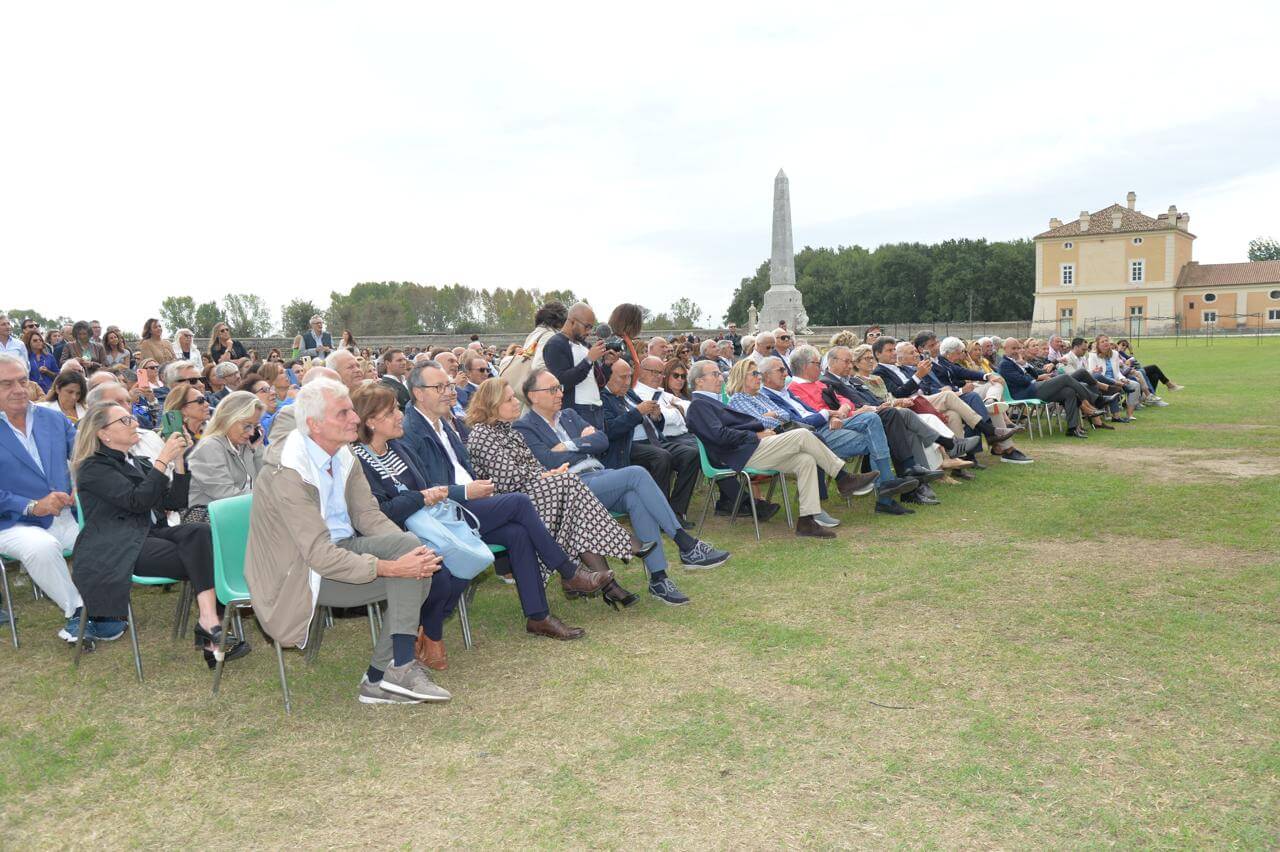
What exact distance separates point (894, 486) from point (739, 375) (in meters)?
1.55

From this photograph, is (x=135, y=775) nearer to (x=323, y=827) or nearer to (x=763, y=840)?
(x=323, y=827)

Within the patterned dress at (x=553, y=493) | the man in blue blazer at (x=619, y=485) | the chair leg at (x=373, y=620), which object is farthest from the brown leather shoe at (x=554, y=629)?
the chair leg at (x=373, y=620)

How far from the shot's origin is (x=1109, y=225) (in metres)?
66.4

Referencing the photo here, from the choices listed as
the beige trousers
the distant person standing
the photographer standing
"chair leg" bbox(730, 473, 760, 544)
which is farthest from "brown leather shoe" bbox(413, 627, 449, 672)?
the distant person standing

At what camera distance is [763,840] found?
8.93ft

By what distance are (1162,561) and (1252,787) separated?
295 centimetres

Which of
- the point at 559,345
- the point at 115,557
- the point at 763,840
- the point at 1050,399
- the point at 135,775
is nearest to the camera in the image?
the point at 763,840

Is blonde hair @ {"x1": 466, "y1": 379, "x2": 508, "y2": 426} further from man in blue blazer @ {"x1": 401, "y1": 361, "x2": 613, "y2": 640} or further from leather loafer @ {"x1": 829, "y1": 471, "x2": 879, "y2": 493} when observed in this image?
leather loafer @ {"x1": 829, "y1": 471, "x2": 879, "y2": 493}

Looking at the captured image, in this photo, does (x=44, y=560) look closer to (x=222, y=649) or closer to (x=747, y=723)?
(x=222, y=649)

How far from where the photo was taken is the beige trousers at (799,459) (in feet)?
21.4

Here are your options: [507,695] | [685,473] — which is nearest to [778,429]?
[685,473]

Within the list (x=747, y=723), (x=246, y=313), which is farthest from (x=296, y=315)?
(x=747, y=723)

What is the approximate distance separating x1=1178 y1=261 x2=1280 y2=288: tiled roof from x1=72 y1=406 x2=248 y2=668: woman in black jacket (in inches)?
2979

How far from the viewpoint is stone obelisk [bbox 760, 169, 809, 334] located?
38094 mm
